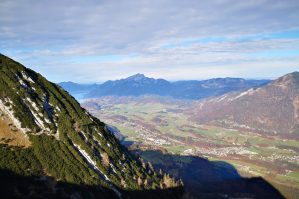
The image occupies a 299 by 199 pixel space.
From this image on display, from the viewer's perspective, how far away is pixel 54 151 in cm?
14600

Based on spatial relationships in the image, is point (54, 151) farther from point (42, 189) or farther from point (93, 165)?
point (42, 189)

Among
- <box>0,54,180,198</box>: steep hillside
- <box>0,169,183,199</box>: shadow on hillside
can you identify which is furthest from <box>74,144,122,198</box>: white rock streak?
<box>0,169,183,199</box>: shadow on hillside

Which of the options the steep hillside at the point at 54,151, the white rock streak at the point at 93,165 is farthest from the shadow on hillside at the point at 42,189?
the white rock streak at the point at 93,165

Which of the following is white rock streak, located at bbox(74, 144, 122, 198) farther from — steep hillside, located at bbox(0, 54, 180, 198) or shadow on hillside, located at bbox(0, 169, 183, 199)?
shadow on hillside, located at bbox(0, 169, 183, 199)

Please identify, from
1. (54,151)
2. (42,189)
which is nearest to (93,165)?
(54,151)

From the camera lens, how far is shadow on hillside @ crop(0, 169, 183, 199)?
113 metres

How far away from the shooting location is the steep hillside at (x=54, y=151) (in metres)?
127

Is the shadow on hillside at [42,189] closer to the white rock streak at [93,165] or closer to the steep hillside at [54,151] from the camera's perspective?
the steep hillside at [54,151]

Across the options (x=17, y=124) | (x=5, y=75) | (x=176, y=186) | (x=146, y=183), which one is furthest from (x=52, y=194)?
(x=176, y=186)

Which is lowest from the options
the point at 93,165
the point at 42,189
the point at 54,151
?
the point at 42,189

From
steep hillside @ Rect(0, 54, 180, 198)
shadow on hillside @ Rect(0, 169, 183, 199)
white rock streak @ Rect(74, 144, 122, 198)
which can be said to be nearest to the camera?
shadow on hillside @ Rect(0, 169, 183, 199)

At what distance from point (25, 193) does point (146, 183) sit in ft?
234

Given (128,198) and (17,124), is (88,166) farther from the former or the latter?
(17,124)

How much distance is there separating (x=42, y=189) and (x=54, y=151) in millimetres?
26546
